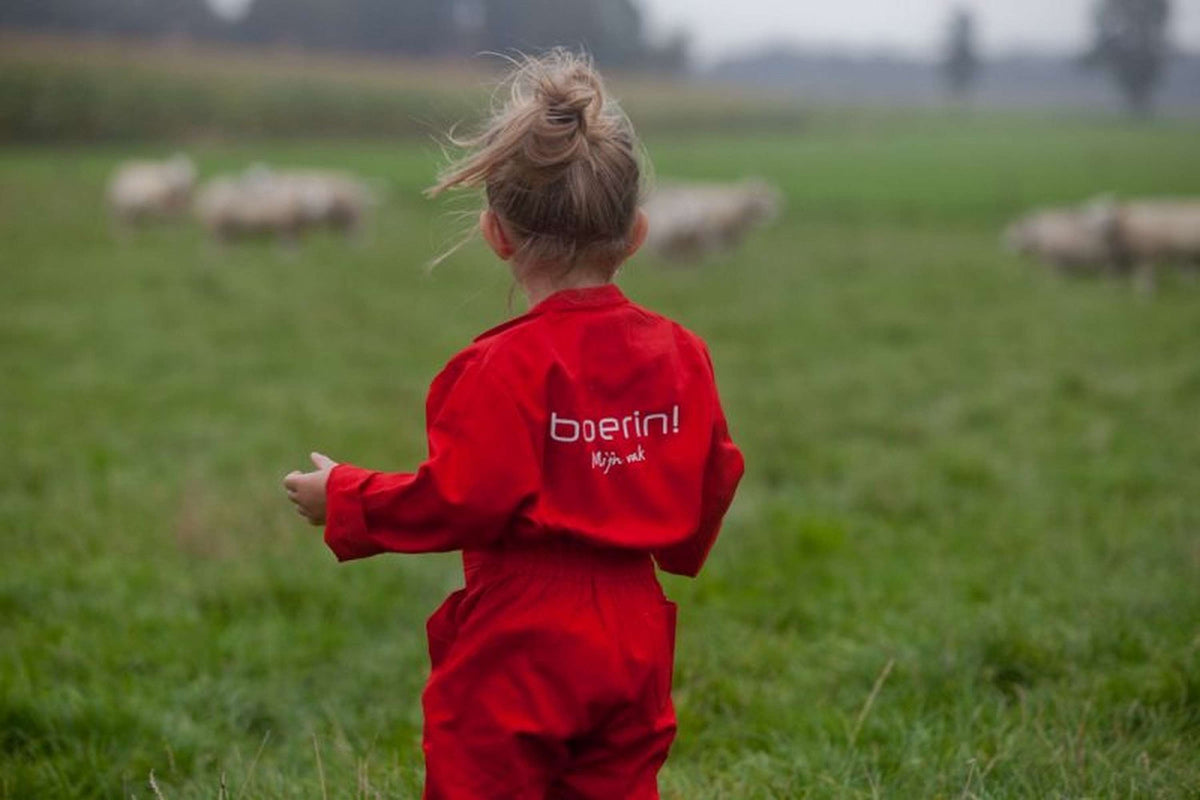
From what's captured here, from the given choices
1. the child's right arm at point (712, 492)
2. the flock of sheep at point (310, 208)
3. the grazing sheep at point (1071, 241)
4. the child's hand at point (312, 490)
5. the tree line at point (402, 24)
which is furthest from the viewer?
the tree line at point (402, 24)

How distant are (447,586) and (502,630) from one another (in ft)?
9.30

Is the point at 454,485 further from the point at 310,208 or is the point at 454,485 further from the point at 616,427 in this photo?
the point at 310,208

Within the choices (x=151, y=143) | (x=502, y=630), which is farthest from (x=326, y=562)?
(x=151, y=143)

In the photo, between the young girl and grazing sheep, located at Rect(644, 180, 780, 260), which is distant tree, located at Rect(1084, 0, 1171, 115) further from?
the young girl

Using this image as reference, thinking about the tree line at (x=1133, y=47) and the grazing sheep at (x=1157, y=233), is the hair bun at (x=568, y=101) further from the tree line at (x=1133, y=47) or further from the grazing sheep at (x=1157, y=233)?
the tree line at (x=1133, y=47)

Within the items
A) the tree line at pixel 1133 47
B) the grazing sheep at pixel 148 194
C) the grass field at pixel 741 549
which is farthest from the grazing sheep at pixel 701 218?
the tree line at pixel 1133 47

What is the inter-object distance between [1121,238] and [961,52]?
106 meters

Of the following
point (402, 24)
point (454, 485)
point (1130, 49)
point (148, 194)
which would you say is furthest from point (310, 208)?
point (1130, 49)

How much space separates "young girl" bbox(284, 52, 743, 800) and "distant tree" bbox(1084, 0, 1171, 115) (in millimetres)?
90199

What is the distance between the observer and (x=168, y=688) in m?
3.66

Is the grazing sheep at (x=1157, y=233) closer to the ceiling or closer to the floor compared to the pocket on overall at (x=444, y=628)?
closer to the floor

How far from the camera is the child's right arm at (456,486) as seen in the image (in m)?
1.94

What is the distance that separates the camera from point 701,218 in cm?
1659

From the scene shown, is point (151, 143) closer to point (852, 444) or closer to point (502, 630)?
point (852, 444)
